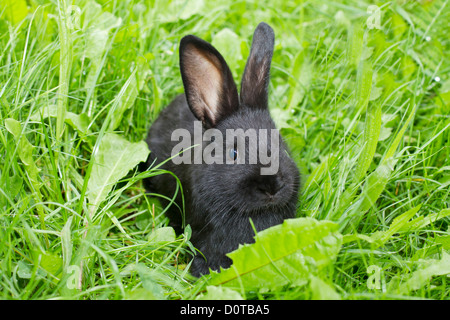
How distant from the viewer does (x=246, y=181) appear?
3.01m

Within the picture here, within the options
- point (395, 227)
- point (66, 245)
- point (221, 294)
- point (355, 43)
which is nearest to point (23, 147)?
point (66, 245)

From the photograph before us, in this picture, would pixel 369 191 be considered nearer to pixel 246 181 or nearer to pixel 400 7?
pixel 246 181

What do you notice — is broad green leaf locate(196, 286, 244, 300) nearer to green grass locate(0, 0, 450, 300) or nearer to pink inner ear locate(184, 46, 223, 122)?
green grass locate(0, 0, 450, 300)

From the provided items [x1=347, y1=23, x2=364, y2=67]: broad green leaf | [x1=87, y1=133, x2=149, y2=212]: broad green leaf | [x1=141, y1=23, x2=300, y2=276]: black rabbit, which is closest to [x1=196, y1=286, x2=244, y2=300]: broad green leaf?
[x1=141, y1=23, x2=300, y2=276]: black rabbit

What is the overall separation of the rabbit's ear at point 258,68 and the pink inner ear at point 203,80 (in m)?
0.21

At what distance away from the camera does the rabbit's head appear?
3.03m

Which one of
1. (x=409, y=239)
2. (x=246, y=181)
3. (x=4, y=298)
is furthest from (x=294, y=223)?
(x=4, y=298)

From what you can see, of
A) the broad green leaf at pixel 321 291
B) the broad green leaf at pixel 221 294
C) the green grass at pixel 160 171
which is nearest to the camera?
the broad green leaf at pixel 321 291

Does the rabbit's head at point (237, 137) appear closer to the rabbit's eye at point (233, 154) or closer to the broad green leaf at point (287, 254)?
the rabbit's eye at point (233, 154)

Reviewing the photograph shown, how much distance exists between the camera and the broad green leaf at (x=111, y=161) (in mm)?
3346

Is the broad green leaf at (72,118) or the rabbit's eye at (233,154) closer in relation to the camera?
the rabbit's eye at (233,154)

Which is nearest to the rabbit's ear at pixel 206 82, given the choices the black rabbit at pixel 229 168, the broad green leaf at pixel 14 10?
the black rabbit at pixel 229 168

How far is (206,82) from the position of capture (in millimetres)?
3422

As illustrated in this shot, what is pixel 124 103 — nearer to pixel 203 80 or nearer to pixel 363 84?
pixel 203 80
